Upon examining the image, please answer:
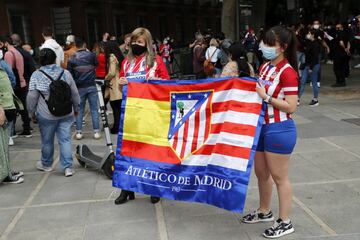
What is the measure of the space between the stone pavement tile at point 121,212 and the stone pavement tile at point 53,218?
10cm

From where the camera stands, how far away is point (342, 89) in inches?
501

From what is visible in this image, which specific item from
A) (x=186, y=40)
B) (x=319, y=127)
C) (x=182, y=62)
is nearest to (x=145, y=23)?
(x=186, y=40)

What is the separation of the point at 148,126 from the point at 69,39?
6061 mm

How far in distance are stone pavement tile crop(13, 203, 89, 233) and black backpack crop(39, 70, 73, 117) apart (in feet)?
4.46

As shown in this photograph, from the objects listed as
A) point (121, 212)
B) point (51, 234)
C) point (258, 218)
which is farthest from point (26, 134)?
point (258, 218)

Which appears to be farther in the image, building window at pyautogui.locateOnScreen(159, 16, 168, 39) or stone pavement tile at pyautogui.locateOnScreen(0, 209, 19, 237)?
building window at pyautogui.locateOnScreen(159, 16, 168, 39)

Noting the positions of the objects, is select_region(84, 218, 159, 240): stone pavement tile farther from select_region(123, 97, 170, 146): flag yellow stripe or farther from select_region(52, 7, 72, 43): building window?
select_region(52, 7, 72, 43): building window

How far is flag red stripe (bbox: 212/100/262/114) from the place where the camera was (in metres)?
3.78

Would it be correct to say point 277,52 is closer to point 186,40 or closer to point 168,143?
point 168,143

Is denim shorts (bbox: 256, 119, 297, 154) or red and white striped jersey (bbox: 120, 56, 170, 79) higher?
red and white striped jersey (bbox: 120, 56, 170, 79)

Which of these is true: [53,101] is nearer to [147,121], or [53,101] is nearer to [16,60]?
[147,121]

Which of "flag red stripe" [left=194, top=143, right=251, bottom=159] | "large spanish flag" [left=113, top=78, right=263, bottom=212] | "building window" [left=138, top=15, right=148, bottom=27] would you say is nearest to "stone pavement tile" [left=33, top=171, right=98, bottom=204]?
"large spanish flag" [left=113, top=78, right=263, bottom=212]

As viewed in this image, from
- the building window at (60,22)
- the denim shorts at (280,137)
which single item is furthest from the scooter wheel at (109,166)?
the building window at (60,22)

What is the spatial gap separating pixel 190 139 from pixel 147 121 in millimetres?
502
